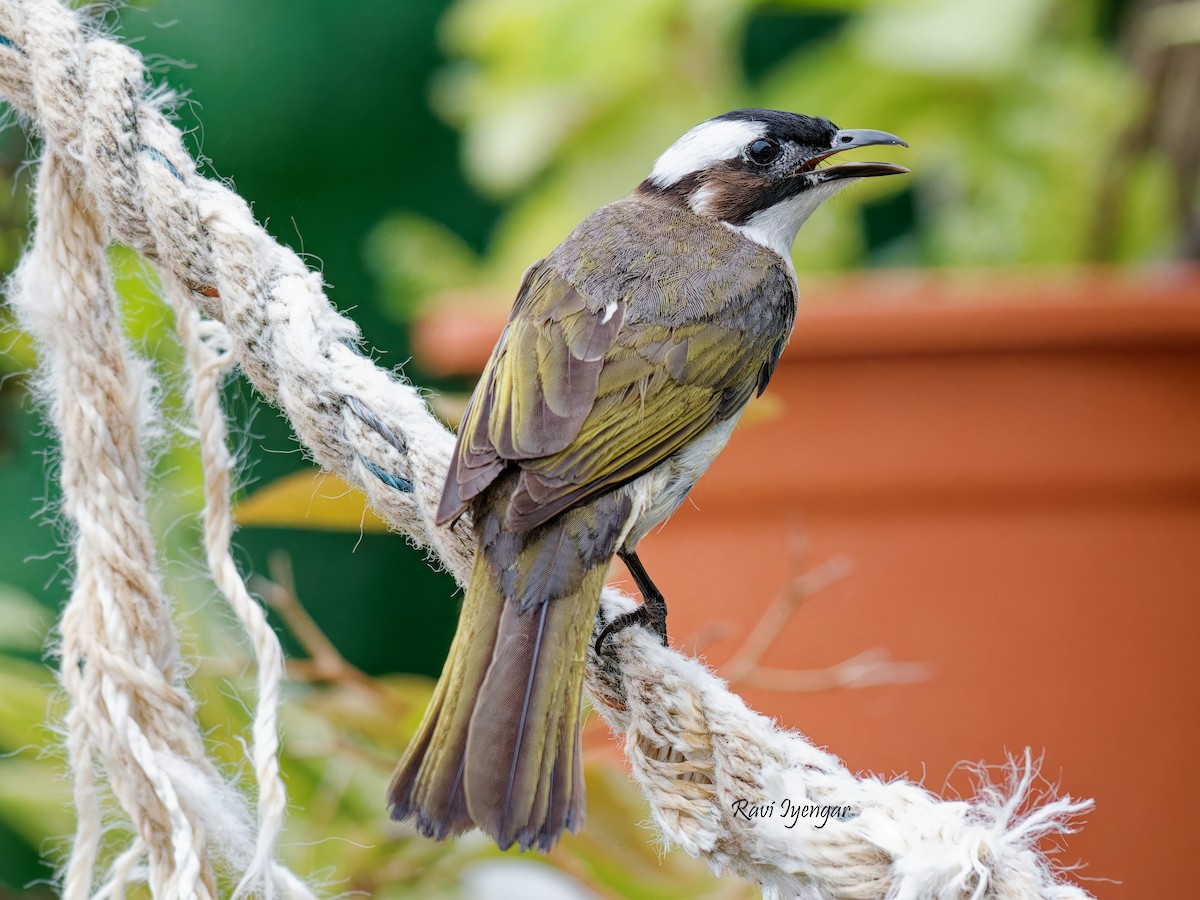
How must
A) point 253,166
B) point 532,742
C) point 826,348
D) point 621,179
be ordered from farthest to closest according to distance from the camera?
point 253,166 → point 621,179 → point 826,348 → point 532,742

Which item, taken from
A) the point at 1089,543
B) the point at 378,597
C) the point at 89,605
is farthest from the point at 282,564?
the point at 378,597

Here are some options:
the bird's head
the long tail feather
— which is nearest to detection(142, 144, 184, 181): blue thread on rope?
the long tail feather

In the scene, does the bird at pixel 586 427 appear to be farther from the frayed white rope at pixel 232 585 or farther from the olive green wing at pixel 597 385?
the frayed white rope at pixel 232 585

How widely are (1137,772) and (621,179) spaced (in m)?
1.71

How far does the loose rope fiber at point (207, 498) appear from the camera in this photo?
1.13 metres

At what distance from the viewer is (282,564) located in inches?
80.0

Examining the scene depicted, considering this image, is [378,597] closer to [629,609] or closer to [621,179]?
[621,179]

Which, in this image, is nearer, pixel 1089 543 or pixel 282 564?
pixel 282 564

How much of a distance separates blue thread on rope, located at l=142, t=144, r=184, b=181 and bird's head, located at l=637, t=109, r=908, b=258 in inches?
38.4

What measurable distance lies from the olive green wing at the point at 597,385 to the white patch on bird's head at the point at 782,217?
262mm

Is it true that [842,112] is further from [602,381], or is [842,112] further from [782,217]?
[602,381]

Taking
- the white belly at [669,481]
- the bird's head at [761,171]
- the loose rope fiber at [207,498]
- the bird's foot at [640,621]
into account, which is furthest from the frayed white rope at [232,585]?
the bird's head at [761,171]

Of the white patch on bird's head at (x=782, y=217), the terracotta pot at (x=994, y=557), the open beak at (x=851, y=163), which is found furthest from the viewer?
the terracotta pot at (x=994, y=557)

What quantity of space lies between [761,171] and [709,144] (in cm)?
10
